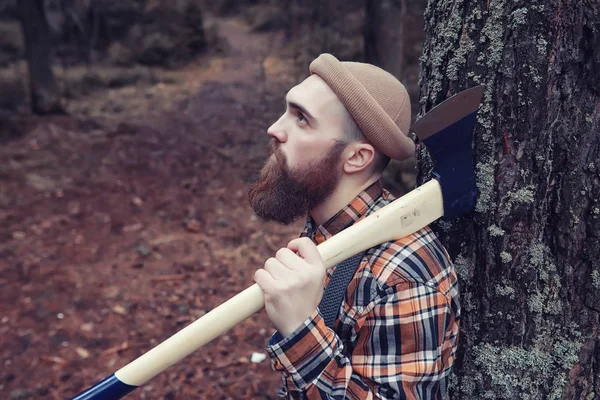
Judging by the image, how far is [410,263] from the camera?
1.71 m

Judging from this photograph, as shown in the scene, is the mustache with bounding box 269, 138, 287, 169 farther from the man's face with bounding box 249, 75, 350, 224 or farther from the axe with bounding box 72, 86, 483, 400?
the axe with bounding box 72, 86, 483, 400

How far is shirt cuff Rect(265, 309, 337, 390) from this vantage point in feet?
5.15

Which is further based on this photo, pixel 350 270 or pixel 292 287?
pixel 350 270

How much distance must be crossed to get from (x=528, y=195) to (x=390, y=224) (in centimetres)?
45

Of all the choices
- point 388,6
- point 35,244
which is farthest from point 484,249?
point 388,6

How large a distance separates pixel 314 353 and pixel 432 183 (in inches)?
25.9

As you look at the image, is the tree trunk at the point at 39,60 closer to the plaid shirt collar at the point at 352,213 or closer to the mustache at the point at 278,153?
the mustache at the point at 278,153

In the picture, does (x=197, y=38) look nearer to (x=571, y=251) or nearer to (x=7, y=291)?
(x=7, y=291)

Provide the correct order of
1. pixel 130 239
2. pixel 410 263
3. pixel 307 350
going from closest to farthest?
1. pixel 307 350
2. pixel 410 263
3. pixel 130 239

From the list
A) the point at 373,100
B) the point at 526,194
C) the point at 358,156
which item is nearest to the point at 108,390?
the point at 358,156

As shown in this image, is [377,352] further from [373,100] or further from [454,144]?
[373,100]

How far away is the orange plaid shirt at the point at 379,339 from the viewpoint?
1583mm


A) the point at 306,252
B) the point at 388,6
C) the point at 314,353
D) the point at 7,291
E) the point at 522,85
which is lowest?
the point at 7,291

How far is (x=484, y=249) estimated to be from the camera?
6.36ft
